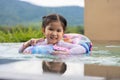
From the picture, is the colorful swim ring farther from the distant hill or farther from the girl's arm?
the distant hill

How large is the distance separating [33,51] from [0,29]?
2.07ft

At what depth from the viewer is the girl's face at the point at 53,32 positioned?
10.9ft

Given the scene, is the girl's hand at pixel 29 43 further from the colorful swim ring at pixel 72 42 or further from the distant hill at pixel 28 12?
the distant hill at pixel 28 12

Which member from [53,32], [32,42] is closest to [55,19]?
[53,32]

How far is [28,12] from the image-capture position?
3.55 meters

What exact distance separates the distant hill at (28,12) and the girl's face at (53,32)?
0.18 metres

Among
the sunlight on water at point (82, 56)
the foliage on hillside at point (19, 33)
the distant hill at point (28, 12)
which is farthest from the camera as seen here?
the foliage on hillside at point (19, 33)

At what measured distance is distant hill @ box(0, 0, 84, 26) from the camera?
342cm

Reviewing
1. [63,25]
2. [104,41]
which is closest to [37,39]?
[63,25]

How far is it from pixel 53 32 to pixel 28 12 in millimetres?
528

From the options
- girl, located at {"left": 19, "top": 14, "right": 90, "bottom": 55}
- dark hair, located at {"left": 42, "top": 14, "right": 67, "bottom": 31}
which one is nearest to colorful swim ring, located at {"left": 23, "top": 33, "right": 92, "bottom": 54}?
girl, located at {"left": 19, "top": 14, "right": 90, "bottom": 55}

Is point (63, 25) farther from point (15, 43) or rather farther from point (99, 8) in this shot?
point (15, 43)

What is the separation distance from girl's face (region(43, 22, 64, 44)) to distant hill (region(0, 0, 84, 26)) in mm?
185

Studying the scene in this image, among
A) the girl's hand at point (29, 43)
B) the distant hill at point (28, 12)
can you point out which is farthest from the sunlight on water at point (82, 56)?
the distant hill at point (28, 12)
